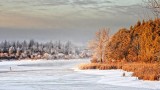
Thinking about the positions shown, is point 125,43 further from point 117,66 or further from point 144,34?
point 117,66

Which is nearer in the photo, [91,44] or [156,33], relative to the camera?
[156,33]

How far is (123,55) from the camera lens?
81.3m

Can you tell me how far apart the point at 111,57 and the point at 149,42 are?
12442 millimetres

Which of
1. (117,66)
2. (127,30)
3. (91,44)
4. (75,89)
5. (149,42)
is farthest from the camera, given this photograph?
(127,30)

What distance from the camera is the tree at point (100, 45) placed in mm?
76750

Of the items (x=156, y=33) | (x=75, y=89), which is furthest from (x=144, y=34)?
(x=75, y=89)

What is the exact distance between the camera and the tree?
3022 inches

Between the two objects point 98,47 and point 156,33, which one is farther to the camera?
point 98,47

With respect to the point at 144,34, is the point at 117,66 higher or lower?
lower

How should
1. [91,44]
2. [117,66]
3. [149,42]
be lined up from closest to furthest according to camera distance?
1. [117,66]
2. [149,42]
3. [91,44]

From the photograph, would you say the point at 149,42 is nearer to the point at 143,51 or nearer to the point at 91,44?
the point at 143,51

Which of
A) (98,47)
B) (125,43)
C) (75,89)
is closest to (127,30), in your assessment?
(125,43)

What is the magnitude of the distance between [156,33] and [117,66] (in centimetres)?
1501

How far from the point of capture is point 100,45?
253ft
